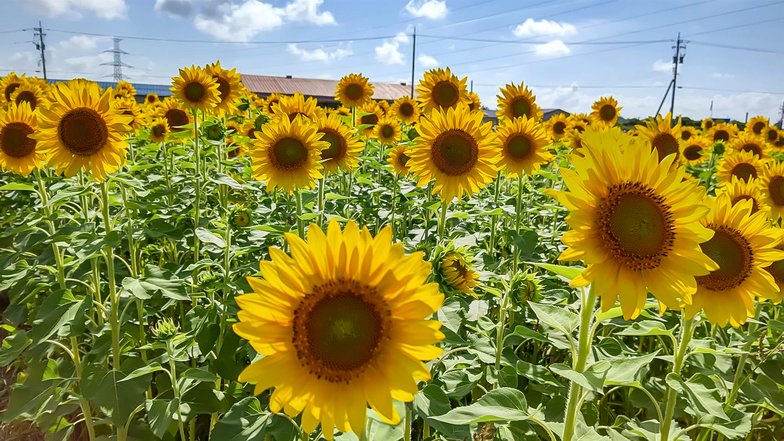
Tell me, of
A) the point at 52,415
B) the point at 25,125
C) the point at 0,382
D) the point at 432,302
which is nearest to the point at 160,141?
the point at 25,125

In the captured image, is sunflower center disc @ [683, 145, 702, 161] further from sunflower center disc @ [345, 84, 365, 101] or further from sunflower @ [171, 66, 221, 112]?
sunflower @ [171, 66, 221, 112]

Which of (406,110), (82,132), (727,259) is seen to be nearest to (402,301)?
(727,259)

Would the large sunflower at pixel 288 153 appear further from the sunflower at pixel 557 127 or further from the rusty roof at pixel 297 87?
the rusty roof at pixel 297 87

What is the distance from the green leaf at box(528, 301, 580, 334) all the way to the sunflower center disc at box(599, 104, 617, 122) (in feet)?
23.7

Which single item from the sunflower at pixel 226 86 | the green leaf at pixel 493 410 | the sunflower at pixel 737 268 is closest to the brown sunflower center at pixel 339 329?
the green leaf at pixel 493 410

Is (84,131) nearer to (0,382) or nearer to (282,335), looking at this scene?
(282,335)

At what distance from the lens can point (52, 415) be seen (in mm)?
2527

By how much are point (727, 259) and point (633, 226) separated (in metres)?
0.60

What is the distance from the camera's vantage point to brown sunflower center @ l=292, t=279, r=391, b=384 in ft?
3.98

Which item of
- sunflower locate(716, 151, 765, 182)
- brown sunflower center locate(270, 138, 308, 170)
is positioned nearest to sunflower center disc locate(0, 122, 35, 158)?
brown sunflower center locate(270, 138, 308, 170)

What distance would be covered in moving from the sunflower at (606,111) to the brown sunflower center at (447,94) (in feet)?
13.8

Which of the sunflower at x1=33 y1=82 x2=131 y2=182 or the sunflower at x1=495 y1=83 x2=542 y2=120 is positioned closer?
the sunflower at x1=33 y1=82 x2=131 y2=182

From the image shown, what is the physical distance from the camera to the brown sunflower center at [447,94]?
4656mm

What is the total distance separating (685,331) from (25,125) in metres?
4.00
